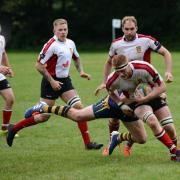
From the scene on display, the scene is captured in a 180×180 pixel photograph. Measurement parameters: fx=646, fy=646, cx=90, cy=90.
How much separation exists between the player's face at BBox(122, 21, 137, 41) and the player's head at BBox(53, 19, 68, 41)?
121 centimetres

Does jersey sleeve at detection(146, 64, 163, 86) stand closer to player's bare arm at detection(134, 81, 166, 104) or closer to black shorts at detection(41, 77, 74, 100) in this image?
player's bare arm at detection(134, 81, 166, 104)

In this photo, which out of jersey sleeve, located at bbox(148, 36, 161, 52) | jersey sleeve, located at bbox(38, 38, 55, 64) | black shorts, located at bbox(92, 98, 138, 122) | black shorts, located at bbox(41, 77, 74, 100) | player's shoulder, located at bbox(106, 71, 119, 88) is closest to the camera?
player's shoulder, located at bbox(106, 71, 119, 88)

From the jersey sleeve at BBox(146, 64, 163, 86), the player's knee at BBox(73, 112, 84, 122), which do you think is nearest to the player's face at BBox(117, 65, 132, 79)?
the jersey sleeve at BBox(146, 64, 163, 86)

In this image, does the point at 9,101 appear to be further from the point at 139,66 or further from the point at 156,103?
the point at 139,66

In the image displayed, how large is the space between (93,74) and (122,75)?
17125 millimetres

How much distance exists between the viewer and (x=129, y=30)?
949 centimetres

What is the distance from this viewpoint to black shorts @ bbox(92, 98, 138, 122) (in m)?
8.87

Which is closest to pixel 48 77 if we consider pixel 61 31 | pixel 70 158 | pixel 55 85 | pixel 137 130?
pixel 55 85

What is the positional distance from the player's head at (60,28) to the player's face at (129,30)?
121 cm

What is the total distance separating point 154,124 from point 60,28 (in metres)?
2.70

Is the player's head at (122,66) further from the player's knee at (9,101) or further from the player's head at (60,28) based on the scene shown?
the player's knee at (9,101)

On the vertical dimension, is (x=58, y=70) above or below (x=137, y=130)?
above

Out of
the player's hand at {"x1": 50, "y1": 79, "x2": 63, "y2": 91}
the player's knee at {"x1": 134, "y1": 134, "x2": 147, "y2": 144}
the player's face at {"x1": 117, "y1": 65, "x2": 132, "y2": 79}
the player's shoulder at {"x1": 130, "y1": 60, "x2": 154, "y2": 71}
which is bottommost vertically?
the player's knee at {"x1": 134, "y1": 134, "x2": 147, "y2": 144}

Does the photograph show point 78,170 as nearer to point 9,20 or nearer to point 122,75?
point 122,75
